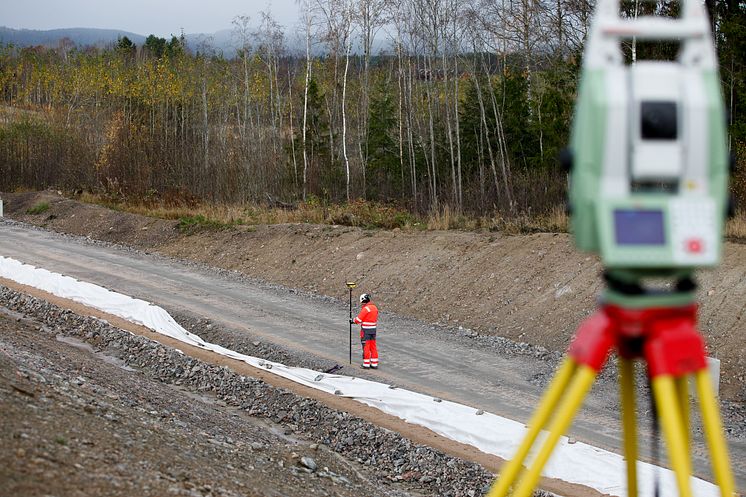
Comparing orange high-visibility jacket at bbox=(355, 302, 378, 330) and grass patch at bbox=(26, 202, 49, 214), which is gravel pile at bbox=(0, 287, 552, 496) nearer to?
orange high-visibility jacket at bbox=(355, 302, 378, 330)

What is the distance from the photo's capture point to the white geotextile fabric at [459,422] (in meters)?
7.79

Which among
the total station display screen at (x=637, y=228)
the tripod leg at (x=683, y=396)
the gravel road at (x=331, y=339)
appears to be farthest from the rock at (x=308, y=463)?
the total station display screen at (x=637, y=228)

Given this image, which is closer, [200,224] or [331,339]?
[331,339]

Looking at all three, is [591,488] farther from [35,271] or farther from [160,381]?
[35,271]

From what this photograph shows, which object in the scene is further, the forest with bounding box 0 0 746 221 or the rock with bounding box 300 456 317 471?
the forest with bounding box 0 0 746 221

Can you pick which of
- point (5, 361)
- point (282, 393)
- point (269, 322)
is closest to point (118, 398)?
point (5, 361)

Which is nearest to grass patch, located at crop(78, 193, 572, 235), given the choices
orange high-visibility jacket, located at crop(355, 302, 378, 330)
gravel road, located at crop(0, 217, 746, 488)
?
gravel road, located at crop(0, 217, 746, 488)

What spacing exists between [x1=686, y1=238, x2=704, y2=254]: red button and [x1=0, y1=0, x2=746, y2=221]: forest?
1744 centimetres

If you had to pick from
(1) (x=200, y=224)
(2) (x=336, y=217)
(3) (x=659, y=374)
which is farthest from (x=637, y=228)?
(1) (x=200, y=224)

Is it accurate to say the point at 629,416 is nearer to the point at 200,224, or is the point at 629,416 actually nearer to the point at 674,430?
the point at 674,430

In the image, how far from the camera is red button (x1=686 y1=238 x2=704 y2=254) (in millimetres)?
2168

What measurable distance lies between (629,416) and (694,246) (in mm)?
628

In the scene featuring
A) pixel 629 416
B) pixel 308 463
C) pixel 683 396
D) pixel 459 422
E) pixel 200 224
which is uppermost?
pixel 683 396

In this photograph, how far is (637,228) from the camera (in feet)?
7.16
